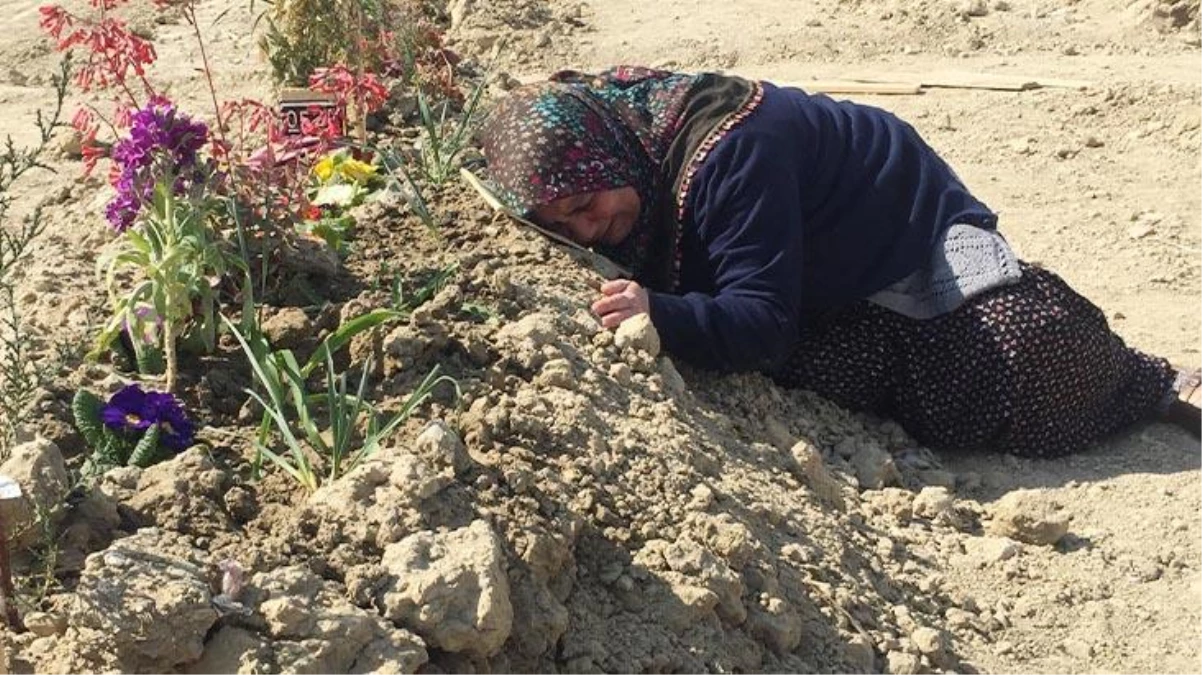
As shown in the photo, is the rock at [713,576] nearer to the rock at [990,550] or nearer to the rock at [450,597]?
the rock at [450,597]

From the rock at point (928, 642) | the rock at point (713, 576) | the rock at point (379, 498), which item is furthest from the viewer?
the rock at point (928, 642)

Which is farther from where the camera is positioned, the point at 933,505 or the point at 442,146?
the point at 442,146

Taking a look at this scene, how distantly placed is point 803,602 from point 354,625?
1.09m

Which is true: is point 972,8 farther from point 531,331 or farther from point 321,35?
point 531,331

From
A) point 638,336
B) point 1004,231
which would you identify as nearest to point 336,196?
point 638,336

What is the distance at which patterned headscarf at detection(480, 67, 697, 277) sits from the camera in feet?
12.5

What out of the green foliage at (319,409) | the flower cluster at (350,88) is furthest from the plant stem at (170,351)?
the flower cluster at (350,88)

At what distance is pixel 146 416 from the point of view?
9.62 ft

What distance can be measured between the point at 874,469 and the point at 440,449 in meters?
1.51

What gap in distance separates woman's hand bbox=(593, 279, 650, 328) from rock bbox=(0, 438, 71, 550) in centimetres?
142

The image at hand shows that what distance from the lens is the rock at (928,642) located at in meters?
3.22

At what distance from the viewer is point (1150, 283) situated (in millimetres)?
5590

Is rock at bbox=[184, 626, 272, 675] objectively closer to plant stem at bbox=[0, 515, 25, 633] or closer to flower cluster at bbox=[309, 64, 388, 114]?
plant stem at bbox=[0, 515, 25, 633]

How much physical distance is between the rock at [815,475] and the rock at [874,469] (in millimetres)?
198
